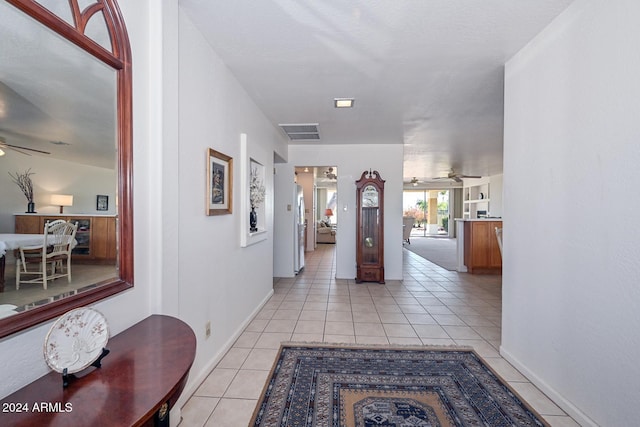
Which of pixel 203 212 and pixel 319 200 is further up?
pixel 319 200

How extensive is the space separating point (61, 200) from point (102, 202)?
0.18 metres

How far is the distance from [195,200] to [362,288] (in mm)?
3199

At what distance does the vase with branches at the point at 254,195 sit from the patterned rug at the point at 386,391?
1299 millimetres

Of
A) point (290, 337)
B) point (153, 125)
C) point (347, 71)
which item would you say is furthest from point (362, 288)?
point (153, 125)

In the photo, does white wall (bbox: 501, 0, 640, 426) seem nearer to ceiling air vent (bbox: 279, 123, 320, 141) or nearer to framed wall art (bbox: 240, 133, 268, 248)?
framed wall art (bbox: 240, 133, 268, 248)

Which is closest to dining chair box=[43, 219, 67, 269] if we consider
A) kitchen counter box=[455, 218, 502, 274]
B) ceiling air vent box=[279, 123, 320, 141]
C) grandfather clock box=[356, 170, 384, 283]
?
ceiling air vent box=[279, 123, 320, 141]

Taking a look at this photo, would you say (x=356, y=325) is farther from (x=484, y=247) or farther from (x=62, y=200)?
(x=484, y=247)

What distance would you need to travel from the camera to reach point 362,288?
448 cm

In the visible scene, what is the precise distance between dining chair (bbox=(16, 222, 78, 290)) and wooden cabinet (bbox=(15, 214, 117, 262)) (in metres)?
0.02

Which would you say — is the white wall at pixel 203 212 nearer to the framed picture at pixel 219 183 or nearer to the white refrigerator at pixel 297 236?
the framed picture at pixel 219 183

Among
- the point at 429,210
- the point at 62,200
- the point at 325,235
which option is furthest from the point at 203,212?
the point at 429,210

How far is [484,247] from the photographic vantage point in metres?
5.42

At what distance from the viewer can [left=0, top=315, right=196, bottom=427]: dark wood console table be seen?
2.29 ft

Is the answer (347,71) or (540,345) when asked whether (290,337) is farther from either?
(347,71)
